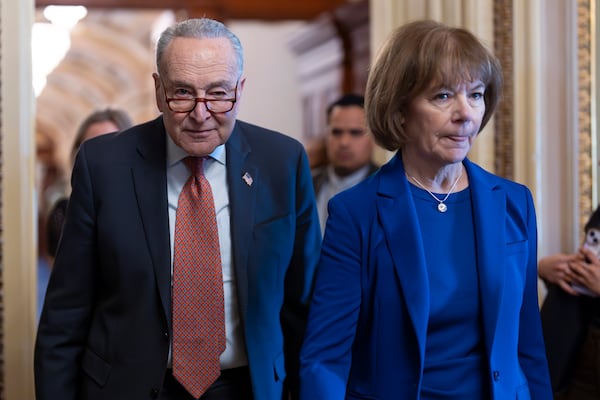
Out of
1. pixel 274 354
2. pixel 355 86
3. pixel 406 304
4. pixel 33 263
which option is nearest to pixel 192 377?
pixel 274 354

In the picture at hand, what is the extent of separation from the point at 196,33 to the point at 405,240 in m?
0.78

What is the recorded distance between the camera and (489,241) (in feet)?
7.72

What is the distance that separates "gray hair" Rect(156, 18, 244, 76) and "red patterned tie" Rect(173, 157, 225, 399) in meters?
0.39

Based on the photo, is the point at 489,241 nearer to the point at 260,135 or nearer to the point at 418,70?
the point at 418,70

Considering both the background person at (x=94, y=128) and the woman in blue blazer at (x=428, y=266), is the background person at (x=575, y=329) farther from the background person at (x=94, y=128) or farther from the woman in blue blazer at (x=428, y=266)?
the background person at (x=94, y=128)

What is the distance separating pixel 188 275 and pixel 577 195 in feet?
6.34

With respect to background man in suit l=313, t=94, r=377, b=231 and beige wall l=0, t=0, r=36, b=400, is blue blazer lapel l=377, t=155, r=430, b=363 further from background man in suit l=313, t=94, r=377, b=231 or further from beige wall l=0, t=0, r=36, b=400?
background man in suit l=313, t=94, r=377, b=231

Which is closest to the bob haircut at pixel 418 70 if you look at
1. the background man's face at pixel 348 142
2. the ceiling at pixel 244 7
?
the background man's face at pixel 348 142

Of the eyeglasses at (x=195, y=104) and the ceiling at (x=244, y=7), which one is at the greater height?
the ceiling at (x=244, y=7)

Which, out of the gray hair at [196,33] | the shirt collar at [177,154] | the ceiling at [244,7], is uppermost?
the ceiling at [244,7]

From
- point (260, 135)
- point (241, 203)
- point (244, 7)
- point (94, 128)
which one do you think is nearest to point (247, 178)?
point (241, 203)

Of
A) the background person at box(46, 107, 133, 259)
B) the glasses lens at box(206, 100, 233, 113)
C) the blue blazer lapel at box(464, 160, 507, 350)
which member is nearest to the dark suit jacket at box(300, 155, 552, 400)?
the blue blazer lapel at box(464, 160, 507, 350)

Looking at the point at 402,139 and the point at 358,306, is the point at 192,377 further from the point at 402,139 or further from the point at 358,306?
the point at 402,139

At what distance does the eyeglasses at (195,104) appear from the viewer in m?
2.43
